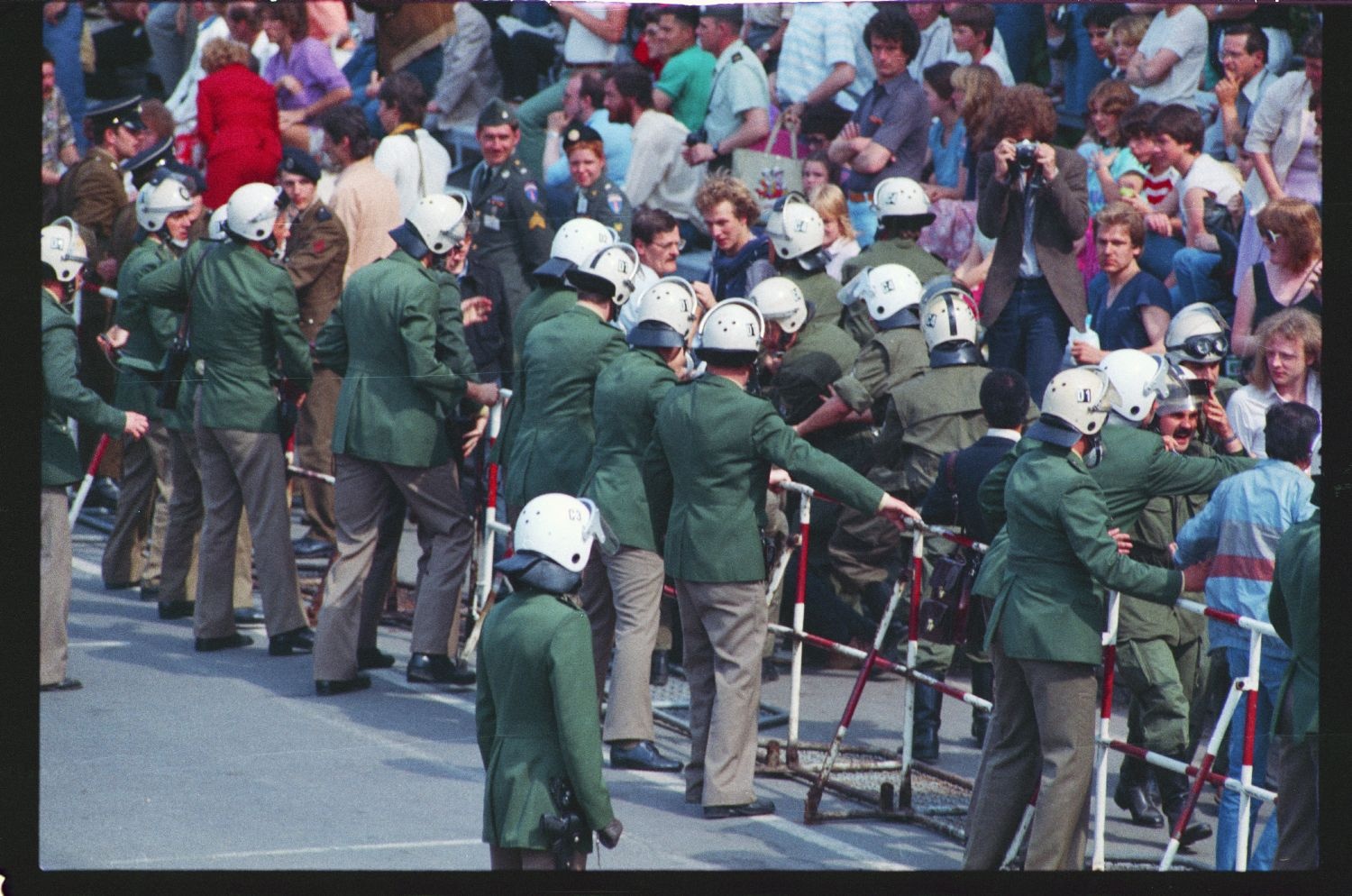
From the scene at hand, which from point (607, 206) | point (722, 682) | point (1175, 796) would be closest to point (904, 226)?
point (607, 206)

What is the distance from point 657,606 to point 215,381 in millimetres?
2800

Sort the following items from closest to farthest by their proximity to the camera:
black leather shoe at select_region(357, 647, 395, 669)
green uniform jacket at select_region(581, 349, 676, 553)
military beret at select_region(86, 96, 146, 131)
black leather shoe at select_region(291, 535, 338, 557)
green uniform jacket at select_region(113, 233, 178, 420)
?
green uniform jacket at select_region(581, 349, 676, 553)
black leather shoe at select_region(357, 647, 395, 669)
green uniform jacket at select_region(113, 233, 178, 420)
black leather shoe at select_region(291, 535, 338, 557)
military beret at select_region(86, 96, 146, 131)

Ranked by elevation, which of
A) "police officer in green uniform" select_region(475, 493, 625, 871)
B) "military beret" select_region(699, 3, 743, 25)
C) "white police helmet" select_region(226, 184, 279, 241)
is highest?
"military beret" select_region(699, 3, 743, 25)

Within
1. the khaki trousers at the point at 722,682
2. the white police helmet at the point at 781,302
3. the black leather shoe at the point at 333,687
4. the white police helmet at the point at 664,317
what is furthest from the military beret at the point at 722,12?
the khaki trousers at the point at 722,682

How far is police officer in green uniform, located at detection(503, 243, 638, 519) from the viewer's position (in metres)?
8.51

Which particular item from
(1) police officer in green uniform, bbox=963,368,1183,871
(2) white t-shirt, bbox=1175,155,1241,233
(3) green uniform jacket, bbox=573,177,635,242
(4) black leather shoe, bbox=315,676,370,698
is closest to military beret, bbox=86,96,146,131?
(3) green uniform jacket, bbox=573,177,635,242

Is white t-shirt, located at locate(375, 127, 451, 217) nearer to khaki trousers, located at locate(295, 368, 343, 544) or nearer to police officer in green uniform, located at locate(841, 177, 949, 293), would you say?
khaki trousers, located at locate(295, 368, 343, 544)

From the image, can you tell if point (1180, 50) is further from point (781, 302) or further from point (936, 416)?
point (936, 416)

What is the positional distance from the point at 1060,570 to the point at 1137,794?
1428 millimetres

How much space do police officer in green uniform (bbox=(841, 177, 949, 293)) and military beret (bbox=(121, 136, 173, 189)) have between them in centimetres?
449

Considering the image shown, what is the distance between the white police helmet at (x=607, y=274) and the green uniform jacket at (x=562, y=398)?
117 mm

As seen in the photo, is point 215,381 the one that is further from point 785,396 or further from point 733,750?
point 733,750

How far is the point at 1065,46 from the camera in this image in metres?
11.8

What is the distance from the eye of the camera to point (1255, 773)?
6.88 m
